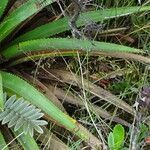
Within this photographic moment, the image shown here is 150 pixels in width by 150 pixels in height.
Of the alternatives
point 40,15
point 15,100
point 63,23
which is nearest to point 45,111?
point 15,100

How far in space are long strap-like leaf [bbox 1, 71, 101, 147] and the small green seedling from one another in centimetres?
7

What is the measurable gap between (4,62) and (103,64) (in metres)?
0.49

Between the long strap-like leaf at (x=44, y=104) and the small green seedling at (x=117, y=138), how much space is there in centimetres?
7

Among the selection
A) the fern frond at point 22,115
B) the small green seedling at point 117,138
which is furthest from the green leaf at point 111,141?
the fern frond at point 22,115

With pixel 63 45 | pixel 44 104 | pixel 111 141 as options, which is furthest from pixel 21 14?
pixel 111 141

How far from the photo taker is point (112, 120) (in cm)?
206

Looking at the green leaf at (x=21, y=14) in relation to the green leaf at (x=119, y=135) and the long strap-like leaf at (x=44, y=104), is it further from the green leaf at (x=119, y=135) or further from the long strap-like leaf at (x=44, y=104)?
the green leaf at (x=119, y=135)

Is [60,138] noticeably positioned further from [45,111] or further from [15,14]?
[15,14]

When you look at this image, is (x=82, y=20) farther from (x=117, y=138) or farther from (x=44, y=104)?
(x=117, y=138)

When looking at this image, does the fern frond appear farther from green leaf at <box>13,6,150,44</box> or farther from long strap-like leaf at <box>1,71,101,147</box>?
green leaf at <box>13,6,150,44</box>

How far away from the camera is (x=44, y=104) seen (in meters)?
1.86

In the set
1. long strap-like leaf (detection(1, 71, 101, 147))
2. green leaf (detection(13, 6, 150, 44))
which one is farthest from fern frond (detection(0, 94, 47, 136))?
green leaf (detection(13, 6, 150, 44))

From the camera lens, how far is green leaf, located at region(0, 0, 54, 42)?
6.31 feet

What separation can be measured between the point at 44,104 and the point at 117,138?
0.33 m
